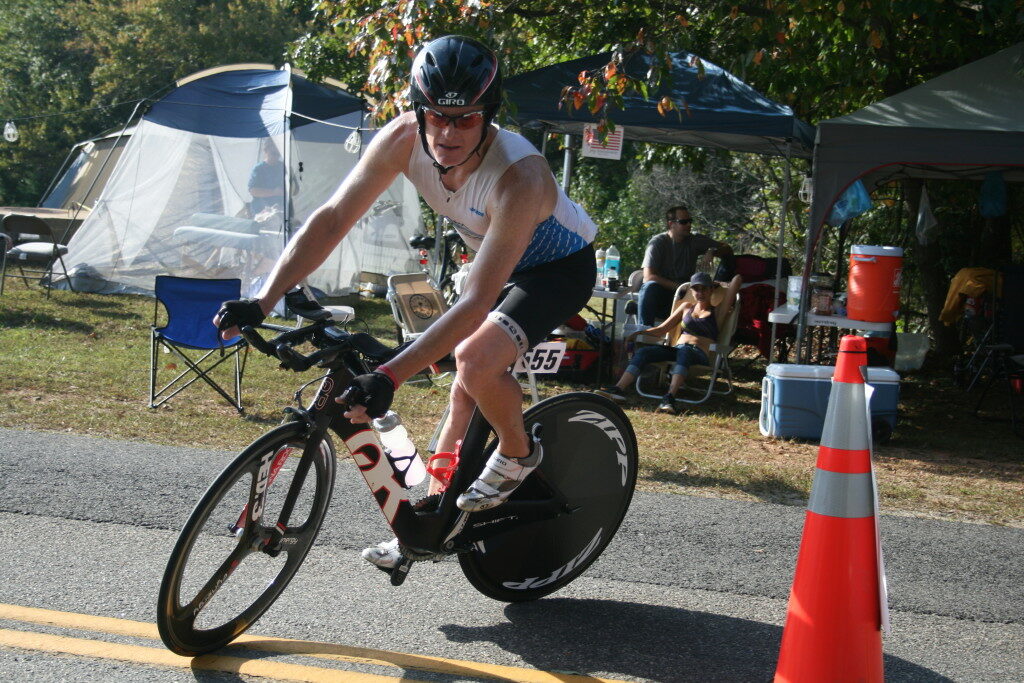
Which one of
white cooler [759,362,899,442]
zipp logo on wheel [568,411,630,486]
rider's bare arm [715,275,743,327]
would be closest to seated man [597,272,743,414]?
rider's bare arm [715,275,743,327]

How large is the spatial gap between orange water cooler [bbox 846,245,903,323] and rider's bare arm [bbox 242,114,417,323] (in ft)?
22.4

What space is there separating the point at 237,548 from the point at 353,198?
4.10 feet

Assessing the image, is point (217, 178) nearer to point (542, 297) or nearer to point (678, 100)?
point (678, 100)

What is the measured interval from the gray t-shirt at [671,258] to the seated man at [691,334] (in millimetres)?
1370

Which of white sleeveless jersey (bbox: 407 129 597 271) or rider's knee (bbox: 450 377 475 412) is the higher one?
white sleeveless jersey (bbox: 407 129 597 271)

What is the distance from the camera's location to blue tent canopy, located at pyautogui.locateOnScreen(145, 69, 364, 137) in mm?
14875

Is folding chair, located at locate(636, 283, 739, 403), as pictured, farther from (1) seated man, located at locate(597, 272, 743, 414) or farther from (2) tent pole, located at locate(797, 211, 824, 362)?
(2) tent pole, located at locate(797, 211, 824, 362)

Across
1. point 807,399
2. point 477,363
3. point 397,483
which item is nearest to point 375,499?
point 397,483

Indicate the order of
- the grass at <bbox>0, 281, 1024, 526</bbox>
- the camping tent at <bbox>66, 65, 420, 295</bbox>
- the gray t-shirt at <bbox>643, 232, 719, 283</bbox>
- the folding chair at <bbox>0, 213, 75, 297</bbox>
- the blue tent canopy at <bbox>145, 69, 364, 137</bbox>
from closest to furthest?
the grass at <bbox>0, 281, 1024, 526</bbox>
the gray t-shirt at <bbox>643, 232, 719, 283</bbox>
the folding chair at <bbox>0, 213, 75, 297</bbox>
the camping tent at <bbox>66, 65, 420, 295</bbox>
the blue tent canopy at <bbox>145, 69, 364, 137</bbox>

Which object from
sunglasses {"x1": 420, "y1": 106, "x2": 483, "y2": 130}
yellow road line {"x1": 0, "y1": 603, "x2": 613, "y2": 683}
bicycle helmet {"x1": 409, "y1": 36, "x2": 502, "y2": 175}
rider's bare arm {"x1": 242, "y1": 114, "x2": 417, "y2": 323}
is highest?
bicycle helmet {"x1": 409, "y1": 36, "x2": 502, "y2": 175}

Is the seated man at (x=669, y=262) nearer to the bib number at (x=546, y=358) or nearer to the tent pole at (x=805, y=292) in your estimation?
the tent pole at (x=805, y=292)

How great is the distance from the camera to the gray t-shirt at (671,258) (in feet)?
38.5

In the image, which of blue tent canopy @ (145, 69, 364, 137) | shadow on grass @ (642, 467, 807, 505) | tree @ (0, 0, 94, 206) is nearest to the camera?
shadow on grass @ (642, 467, 807, 505)

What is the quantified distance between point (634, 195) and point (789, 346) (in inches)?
467
